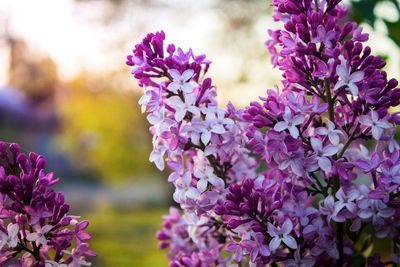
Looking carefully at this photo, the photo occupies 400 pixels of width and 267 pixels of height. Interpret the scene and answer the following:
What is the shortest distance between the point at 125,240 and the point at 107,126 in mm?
1911

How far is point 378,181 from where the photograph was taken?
1.50 ft

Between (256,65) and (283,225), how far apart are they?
402 cm

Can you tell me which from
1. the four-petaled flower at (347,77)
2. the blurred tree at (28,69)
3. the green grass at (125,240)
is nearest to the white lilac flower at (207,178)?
the four-petaled flower at (347,77)

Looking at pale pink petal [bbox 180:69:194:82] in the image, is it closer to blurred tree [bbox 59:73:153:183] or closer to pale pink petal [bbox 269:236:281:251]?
pale pink petal [bbox 269:236:281:251]

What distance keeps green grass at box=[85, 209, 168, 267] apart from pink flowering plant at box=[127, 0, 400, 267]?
95.7 inches

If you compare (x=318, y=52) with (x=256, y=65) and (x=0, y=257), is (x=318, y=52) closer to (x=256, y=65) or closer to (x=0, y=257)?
(x=0, y=257)

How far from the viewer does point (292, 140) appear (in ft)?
1.45

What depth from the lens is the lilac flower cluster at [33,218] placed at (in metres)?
0.43

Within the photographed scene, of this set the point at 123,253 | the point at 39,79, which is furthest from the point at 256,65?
the point at 39,79

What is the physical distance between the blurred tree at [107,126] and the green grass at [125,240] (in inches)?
26.0

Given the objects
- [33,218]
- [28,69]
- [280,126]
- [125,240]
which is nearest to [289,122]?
[280,126]

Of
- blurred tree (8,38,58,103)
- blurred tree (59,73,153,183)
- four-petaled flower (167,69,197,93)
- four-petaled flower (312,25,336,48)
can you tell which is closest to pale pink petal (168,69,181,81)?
four-petaled flower (167,69,197,93)

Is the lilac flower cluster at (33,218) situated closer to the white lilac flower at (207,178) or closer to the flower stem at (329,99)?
the white lilac flower at (207,178)

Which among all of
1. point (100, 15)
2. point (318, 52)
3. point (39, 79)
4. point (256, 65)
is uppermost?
point (39, 79)
